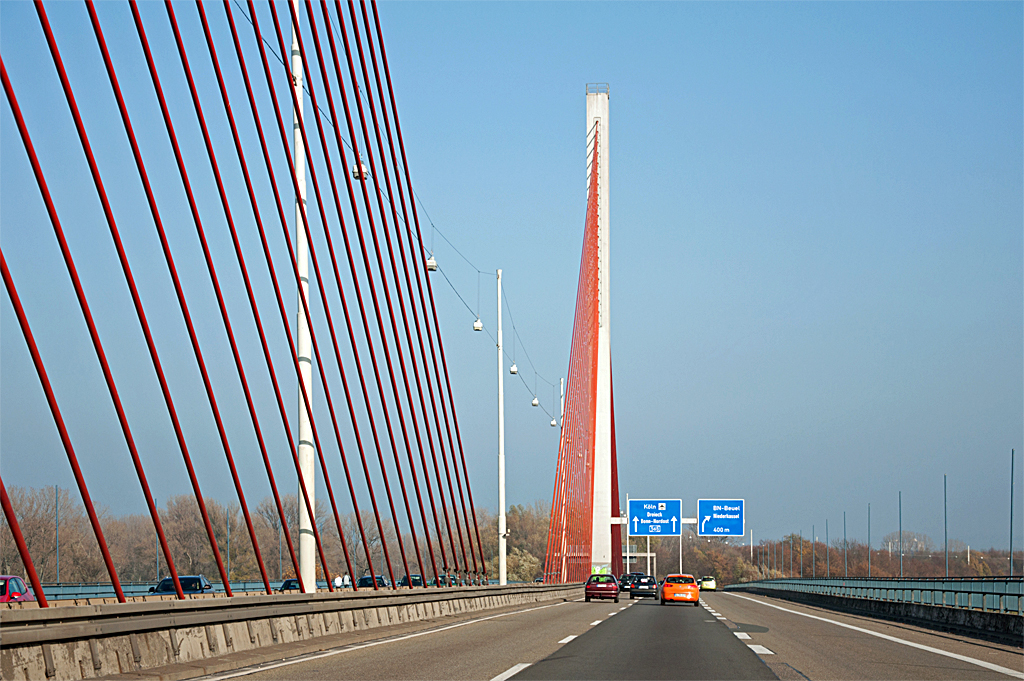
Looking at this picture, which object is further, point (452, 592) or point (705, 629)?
point (452, 592)

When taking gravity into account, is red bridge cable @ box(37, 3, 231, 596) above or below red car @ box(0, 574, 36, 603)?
above

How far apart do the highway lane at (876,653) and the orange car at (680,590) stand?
1761 centimetres

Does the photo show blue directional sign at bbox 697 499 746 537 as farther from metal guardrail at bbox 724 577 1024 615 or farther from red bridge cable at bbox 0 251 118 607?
red bridge cable at bbox 0 251 118 607

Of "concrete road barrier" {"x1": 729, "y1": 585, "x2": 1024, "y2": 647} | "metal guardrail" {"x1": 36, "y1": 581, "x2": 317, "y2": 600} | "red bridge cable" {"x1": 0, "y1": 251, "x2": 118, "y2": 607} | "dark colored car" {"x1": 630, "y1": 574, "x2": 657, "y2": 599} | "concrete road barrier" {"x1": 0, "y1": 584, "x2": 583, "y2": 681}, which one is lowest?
"dark colored car" {"x1": 630, "y1": 574, "x2": 657, "y2": 599}

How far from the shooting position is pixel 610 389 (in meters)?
60.4

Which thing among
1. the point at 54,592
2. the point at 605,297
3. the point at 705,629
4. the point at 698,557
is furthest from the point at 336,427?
the point at 698,557

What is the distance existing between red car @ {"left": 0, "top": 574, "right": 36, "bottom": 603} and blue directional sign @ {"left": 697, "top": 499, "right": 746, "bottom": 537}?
152 ft

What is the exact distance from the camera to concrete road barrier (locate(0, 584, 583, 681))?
9.39 metres

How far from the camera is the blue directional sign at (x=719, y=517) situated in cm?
6662

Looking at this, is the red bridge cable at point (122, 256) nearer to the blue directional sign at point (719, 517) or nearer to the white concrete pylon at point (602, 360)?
the white concrete pylon at point (602, 360)

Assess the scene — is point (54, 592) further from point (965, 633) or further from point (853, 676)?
point (853, 676)

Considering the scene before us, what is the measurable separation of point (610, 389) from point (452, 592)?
33934 mm

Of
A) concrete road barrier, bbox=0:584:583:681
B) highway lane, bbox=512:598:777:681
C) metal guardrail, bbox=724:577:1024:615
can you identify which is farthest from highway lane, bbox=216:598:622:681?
metal guardrail, bbox=724:577:1024:615

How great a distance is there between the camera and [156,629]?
11766 mm
